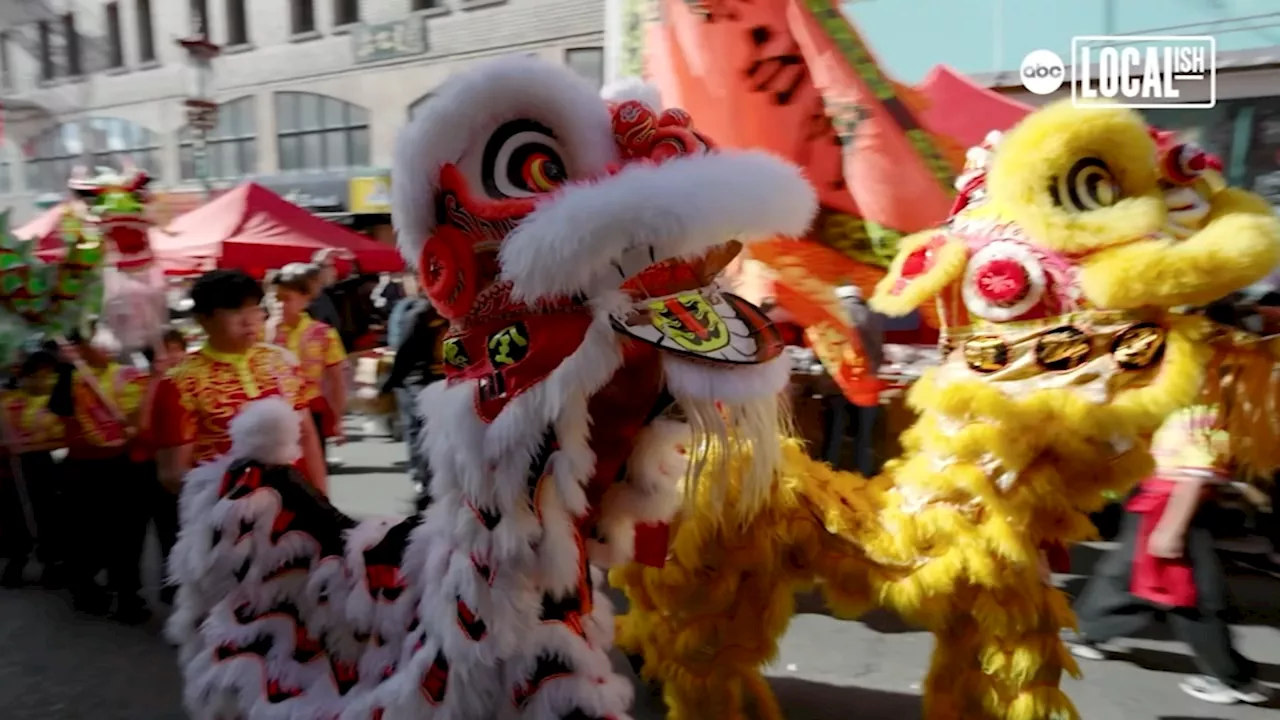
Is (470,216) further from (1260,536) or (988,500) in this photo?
(1260,536)

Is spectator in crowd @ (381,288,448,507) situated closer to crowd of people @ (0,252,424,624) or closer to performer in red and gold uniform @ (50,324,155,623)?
crowd of people @ (0,252,424,624)

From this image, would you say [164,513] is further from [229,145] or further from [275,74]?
[229,145]

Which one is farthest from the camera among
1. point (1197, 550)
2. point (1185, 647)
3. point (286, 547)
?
point (1185, 647)

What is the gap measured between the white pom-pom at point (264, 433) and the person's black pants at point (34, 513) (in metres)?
2.69

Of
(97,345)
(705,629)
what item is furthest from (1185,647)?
(97,345)

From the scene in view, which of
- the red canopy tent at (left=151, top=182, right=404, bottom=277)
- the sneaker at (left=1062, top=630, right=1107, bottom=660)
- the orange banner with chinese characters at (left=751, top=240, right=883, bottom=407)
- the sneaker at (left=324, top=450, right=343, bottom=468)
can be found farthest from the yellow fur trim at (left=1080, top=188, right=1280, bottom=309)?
the red canopy tent at (left=151, top=182, right=404, bottom=277)

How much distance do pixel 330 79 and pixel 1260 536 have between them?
11.5 meters

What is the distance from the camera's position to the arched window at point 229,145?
42.9ft

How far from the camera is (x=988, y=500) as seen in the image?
2.15 meters

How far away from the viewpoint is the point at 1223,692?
9.81 ft

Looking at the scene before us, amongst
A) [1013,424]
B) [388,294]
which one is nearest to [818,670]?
[1013,424]

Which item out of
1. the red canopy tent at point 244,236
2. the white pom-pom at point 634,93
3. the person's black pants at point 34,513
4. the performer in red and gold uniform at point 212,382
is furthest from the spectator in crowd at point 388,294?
the white pom-pom at point 634,93

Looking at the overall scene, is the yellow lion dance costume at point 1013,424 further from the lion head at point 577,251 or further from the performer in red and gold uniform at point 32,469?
the performer in red and gold uniform at point 32,469

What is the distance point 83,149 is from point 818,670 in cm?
804
